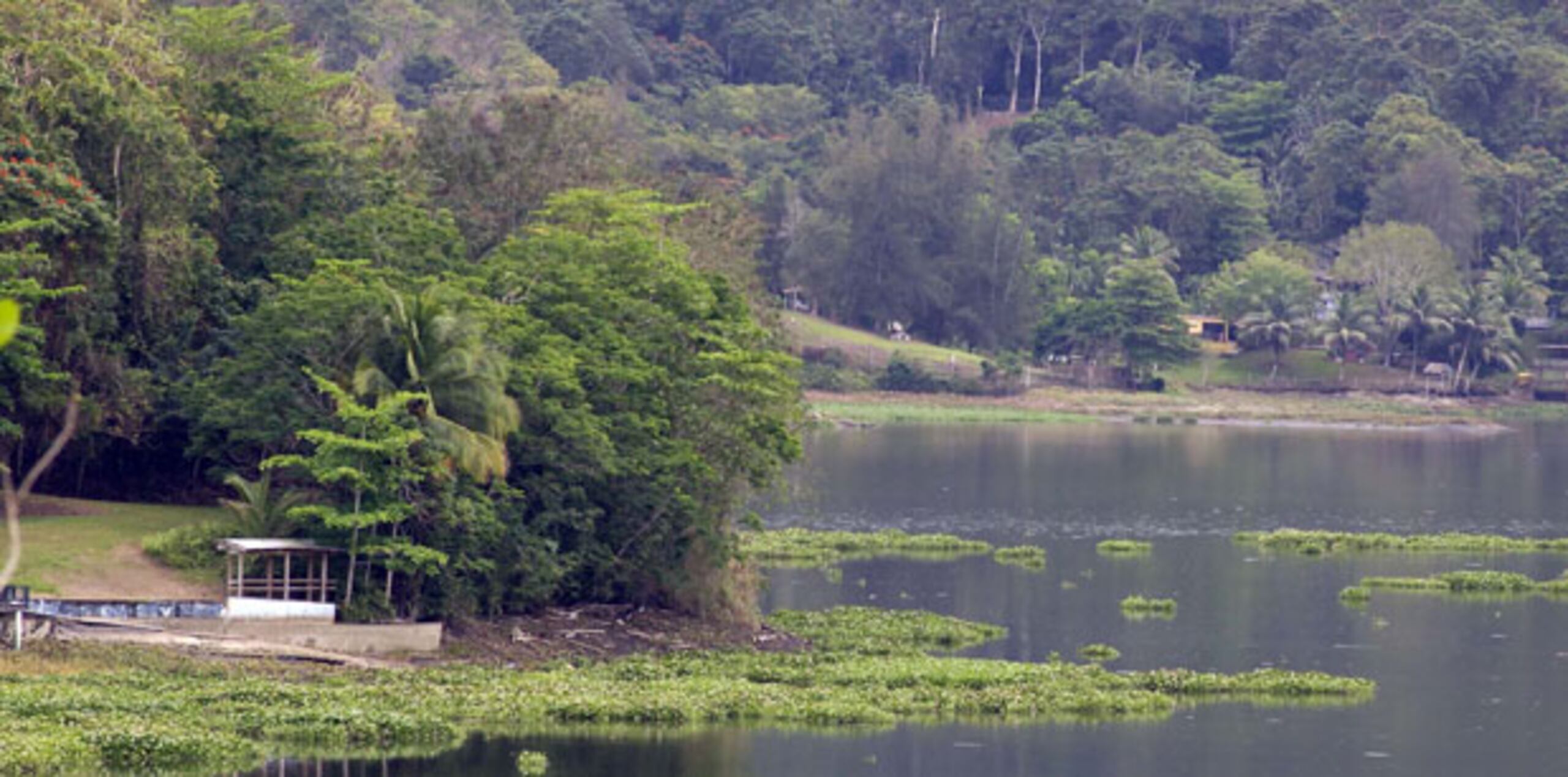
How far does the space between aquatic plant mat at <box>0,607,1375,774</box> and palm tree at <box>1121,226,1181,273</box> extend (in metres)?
107

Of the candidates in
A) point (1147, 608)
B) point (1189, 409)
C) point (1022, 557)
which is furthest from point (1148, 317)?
point (1147, 608)

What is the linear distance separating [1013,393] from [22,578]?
102m

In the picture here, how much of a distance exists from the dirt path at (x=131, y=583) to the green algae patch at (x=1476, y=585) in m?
32.7

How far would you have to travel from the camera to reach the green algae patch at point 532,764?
1352 inches

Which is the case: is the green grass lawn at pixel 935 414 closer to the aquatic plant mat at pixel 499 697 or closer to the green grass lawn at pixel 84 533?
the green grass lawn at pixel 84 533

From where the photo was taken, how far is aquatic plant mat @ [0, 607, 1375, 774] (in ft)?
110

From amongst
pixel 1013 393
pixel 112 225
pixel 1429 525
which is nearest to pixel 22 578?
pixel 112 225

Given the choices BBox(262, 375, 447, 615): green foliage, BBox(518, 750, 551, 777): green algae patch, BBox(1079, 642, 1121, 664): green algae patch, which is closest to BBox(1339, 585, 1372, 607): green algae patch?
BBox(1079, 642, 1121, 664): green algae patch

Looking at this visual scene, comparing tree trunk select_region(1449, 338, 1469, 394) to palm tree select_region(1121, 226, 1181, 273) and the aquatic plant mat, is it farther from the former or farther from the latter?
the aquatic plant mat

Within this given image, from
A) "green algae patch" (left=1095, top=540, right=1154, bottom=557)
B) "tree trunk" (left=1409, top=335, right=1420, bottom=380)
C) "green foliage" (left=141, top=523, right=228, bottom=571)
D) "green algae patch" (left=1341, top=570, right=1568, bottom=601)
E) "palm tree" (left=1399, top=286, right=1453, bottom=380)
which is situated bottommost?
"green algae patch" (left=1095, top=540, right=1154, bottom=557)

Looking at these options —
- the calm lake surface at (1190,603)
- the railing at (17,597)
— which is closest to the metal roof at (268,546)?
the railing at (17,597)

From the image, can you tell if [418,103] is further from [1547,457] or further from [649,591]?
[649,591]

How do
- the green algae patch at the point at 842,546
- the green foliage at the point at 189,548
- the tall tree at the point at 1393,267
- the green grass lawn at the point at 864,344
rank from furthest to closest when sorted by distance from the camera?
the tall tree at the point at 1393,267
the green grass lawn at the point at 864,344
the green algae patch at the point at 842,546
the green foliage at the point at 189,548

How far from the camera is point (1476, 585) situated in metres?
61.6
